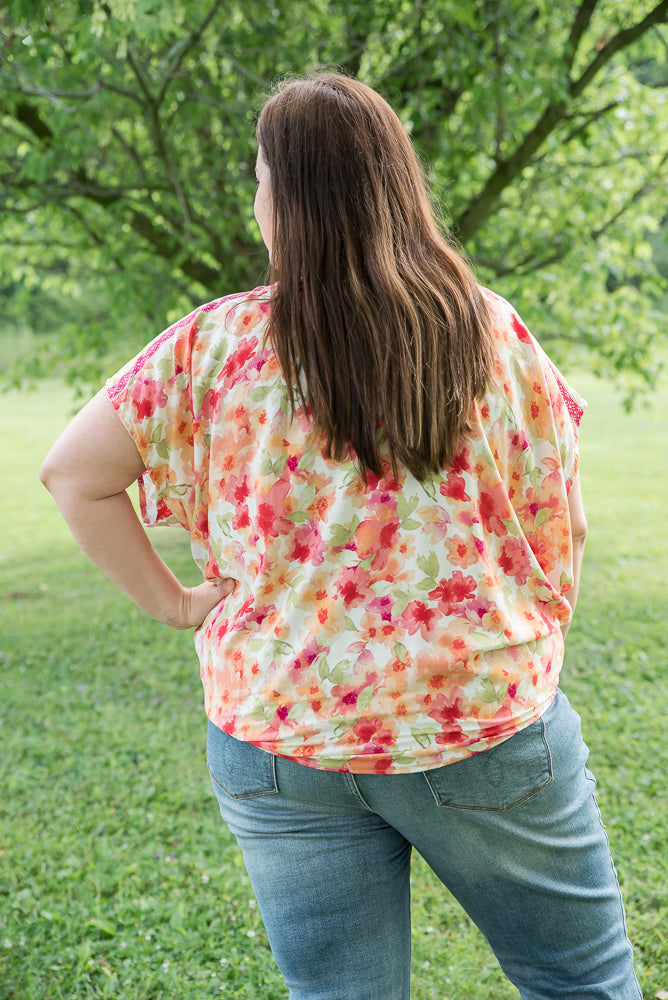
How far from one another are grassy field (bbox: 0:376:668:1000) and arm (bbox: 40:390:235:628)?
171 centimetres

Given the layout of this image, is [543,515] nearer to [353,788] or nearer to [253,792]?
[353,788]

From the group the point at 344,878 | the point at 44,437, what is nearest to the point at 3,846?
the point at 344,878

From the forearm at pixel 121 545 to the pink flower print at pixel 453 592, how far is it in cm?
50

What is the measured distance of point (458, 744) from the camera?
1150 millimetres

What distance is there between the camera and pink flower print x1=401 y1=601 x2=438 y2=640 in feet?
3.75

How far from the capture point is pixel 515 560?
125cm

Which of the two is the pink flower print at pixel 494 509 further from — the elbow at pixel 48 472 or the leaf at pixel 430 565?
the elbow at pixel 48 472

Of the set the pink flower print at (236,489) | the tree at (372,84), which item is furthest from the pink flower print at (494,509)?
the tree at (372,84)

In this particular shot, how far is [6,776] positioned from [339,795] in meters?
3.26

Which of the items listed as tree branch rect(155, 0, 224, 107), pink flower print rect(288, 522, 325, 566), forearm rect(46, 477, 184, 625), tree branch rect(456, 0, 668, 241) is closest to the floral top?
pink flower print rect(288, 522, 325, 566)

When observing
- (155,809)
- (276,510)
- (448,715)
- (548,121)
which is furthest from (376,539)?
(548,121)

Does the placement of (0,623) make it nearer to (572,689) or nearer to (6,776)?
(6,776)

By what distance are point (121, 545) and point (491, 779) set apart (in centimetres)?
67

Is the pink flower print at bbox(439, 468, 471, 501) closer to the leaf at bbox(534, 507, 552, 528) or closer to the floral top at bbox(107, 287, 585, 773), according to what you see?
the floral top at bbox(107, 287, 585, 773)
